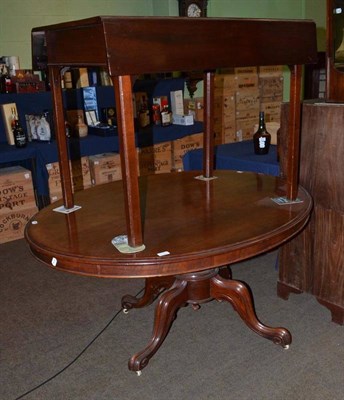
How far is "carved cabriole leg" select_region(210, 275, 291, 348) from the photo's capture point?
6.18 feet

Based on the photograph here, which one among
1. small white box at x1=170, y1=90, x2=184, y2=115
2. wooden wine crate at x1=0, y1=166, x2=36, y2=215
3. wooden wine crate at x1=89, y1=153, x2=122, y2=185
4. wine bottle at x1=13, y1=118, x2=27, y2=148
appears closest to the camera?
wooden wine crate at x1=0, y1=166, x2=36, y2=215

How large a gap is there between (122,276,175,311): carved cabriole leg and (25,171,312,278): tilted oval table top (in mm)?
461

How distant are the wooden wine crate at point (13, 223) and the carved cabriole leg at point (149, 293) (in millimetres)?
1542

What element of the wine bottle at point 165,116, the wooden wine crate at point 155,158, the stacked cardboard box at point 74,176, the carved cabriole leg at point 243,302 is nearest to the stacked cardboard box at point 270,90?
the wine bottle at point 165,116

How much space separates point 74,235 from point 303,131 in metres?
1.16

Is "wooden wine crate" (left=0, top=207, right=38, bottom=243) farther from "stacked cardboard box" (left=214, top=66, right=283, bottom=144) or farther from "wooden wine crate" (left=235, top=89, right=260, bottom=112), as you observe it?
"wooden wine crate" (left=235, top=89, right=260, bottom=112)

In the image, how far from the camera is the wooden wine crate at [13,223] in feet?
11.3

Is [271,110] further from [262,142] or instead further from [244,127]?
[262,142]

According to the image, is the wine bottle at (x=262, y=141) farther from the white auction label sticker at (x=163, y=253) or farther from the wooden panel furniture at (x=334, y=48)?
the white auction label sticker at (x=163, y=253)

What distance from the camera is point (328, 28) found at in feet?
6.57

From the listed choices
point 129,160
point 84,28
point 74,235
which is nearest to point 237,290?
point 74,235

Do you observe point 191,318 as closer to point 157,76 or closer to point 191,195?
point 191,195

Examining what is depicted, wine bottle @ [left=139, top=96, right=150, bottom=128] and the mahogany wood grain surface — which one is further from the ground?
the mahogany wood grain surface

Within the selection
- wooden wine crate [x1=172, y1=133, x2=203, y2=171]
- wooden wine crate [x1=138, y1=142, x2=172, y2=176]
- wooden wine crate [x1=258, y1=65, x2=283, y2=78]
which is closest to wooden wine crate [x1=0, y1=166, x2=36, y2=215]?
wooden wine crate [x1=138, y1=142, x2=172, y2=176]
